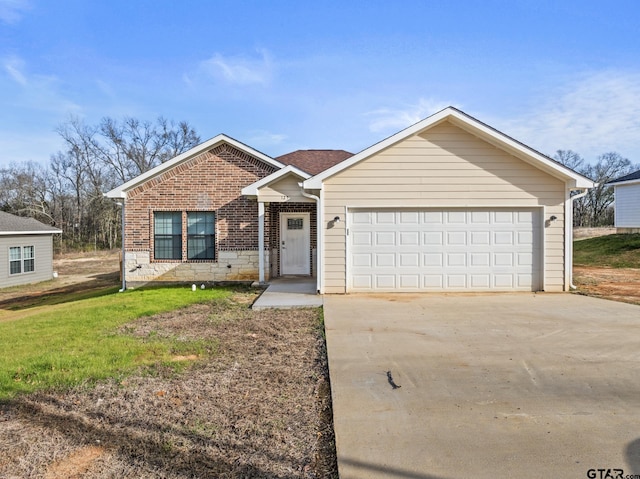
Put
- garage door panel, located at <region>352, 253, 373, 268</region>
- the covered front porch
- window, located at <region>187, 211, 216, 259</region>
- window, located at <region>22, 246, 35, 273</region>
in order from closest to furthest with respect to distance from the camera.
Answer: garage door panel, located at <region>352, 253, 373, 268</region>
the covered front porch
window, located at <region>187, 211, 216, 259</region>
window, located at <region>22, 246, 35, 273</region>

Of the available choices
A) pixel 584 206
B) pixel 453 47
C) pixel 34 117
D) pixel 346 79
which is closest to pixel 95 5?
pixel 346 79

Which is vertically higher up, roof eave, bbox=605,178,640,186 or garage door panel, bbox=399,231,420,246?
roof eave, bbox=605,178,640,186

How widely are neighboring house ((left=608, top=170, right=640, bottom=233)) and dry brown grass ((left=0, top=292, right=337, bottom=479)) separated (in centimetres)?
2729

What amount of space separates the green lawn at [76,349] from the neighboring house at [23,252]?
14.6 metres

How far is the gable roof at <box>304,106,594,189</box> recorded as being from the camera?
33.0ft

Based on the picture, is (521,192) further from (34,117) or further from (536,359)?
(34,117)

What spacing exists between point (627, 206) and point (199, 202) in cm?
2604

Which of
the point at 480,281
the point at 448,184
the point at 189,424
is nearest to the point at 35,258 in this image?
the point at 448,184

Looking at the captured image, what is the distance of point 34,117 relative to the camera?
3528cm

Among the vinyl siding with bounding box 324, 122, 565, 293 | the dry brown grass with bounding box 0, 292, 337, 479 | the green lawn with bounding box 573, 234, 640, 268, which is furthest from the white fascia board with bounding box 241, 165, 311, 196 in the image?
the green lawn with bounding box 573, 234, 640, 268

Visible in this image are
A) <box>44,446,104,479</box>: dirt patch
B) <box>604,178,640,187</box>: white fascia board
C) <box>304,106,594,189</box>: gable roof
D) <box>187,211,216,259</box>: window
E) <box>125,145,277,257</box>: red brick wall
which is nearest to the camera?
<box>44,446,104,479</box>: dirt patch

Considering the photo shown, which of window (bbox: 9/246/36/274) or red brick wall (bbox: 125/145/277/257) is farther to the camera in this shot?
window (bbox: 9/246/36/274)

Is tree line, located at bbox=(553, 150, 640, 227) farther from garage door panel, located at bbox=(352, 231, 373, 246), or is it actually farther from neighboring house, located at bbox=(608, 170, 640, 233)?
garage door panel, located at bbox=(352, 231, 373, 246)

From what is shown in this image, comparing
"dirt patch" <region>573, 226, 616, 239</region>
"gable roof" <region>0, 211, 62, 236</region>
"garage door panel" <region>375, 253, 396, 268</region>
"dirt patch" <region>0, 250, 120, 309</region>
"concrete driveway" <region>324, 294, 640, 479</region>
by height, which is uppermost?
"gable roof" <region>0, 211, 62, 236</region>
